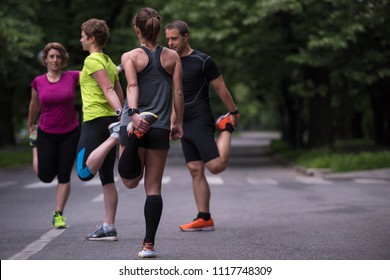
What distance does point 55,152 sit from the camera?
8242 mm

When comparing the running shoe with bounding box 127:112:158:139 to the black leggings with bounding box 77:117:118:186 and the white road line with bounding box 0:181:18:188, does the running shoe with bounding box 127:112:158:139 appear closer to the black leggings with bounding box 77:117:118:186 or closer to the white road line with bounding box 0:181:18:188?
the black leggings with bounding box 77:117:118:186

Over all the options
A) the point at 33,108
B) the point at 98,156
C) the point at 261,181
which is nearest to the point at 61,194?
the point at 33,108

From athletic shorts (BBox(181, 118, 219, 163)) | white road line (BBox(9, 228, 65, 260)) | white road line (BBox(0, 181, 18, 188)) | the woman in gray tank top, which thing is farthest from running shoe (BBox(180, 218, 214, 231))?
white road line (BBox(0, 181, 18, 188))

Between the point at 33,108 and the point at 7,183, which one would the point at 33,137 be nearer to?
the point at 33,108

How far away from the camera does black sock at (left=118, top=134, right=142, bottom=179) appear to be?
19.4 feet

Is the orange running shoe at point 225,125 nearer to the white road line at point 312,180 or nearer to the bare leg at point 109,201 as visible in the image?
the bare leg at point 109,201

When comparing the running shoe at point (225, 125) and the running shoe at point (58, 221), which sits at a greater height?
the running shoe at point (225, 125)

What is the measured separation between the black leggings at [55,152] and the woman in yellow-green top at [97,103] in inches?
40.0

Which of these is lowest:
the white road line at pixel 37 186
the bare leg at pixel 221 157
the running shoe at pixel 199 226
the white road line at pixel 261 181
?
the white road line at pixel 261 181

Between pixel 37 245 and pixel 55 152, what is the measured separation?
145cm

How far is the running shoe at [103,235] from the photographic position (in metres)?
7.30

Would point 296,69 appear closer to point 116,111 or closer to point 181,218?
point 181,218

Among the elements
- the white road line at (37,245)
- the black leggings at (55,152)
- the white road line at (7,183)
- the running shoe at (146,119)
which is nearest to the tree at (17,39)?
the white road line at (7,183)

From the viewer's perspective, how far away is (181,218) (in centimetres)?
930
